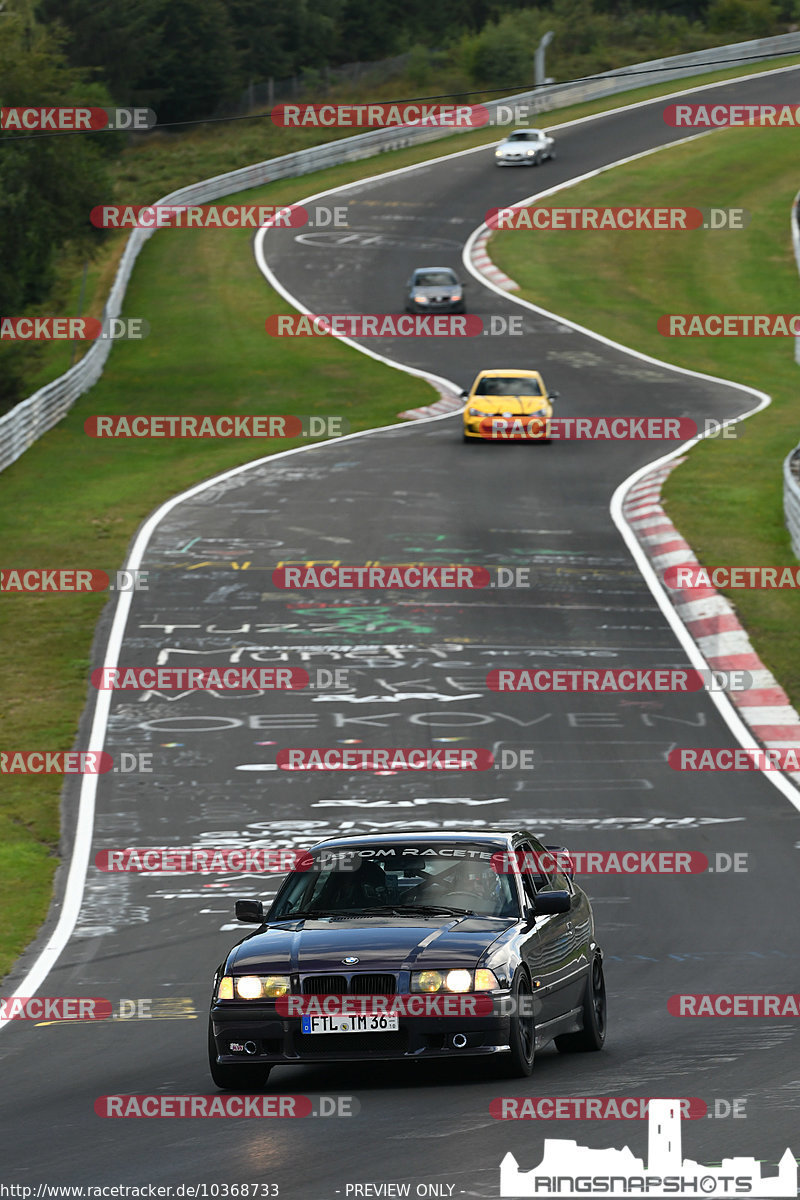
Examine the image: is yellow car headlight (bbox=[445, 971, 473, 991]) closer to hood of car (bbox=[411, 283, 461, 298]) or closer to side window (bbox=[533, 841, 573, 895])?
side window (bbox=[533, 841, 573, 895])

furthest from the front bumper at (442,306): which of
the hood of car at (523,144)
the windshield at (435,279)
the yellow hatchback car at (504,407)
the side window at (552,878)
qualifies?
the side window at (552,878)

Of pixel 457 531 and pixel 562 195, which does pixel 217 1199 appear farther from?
pixel 562 195

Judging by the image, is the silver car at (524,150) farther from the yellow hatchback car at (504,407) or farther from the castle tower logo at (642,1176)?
the castle tower logo at (642,1176)

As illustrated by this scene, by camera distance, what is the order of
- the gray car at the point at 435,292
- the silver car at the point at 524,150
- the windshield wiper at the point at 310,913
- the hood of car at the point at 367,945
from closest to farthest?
the hood of car at the point at 367,945, the windshield wiper at the point at 310,913, the gray car at the point at 435,292, the silver car at the point at 524,150

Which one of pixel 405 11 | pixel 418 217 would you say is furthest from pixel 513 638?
pixel 405 11

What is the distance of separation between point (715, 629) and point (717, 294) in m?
34.2

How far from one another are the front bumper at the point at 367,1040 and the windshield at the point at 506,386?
30252 millimetres

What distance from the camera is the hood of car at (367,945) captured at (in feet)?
28.8

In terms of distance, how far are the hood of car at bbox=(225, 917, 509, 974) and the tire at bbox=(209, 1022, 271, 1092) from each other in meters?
0.43

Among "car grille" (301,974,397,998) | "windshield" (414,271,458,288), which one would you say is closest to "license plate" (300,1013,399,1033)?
"car grille" (301,974,397,998)

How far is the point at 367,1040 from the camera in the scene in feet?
28.5

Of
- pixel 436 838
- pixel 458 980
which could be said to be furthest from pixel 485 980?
pixel 436 838

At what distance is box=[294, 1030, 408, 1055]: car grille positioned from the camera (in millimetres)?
8672

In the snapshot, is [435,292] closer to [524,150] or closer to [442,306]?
[442,306]
